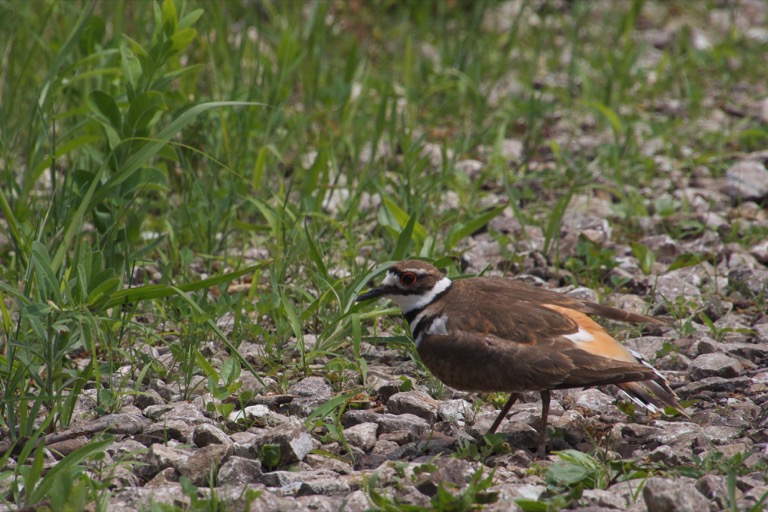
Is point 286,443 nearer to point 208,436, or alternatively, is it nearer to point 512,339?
point 208,436

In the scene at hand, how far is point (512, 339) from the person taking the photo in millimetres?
4645

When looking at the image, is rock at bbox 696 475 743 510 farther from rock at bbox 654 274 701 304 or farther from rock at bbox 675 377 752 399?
rock at bbox 654 274 701 304

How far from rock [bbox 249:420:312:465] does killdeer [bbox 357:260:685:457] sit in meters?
0.78

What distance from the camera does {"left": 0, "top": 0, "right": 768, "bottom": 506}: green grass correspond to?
4.79 m

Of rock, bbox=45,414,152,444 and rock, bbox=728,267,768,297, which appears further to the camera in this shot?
rock, bbox=728,267,768,297

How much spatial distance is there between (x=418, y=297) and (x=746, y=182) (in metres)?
3.33

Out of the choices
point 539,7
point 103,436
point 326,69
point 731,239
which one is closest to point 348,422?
point 103,436

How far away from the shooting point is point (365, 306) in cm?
530

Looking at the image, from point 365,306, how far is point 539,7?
21.4 feet

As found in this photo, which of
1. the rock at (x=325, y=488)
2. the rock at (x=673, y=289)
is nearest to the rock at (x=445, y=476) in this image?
the rock at (x=325, y=488)

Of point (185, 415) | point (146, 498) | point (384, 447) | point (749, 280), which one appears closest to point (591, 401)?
point (384, 447)

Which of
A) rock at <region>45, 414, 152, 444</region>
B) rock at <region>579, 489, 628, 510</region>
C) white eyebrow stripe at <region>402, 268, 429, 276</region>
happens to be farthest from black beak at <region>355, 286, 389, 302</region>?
rock at <region>579, 489, 628, 510</region>

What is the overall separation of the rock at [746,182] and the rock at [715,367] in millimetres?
2247

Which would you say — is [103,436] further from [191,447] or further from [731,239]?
[731,239]
